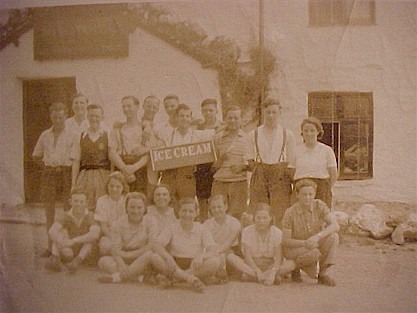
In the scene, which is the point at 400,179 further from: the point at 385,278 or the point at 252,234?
the point at 252,234

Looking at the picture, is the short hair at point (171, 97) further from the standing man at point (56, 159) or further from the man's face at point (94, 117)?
the standing man at point (56, 159)

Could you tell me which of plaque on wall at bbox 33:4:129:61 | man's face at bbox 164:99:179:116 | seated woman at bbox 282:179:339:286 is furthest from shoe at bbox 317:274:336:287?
plaque on wall at bbox 33:4:129:61

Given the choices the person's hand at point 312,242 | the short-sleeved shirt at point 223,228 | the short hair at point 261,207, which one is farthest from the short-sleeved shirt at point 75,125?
the person's hand at point 312,242

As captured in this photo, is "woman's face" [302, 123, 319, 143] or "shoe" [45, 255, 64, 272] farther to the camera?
"shoe" [45, 255, 64, 272]

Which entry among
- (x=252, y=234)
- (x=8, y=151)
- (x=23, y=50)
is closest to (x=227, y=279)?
(x=252, y=234)

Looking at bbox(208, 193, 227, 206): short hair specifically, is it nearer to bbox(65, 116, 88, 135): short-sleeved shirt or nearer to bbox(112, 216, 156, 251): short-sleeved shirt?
bbox(112, 216, 156, 251): short-sleeved shirt
